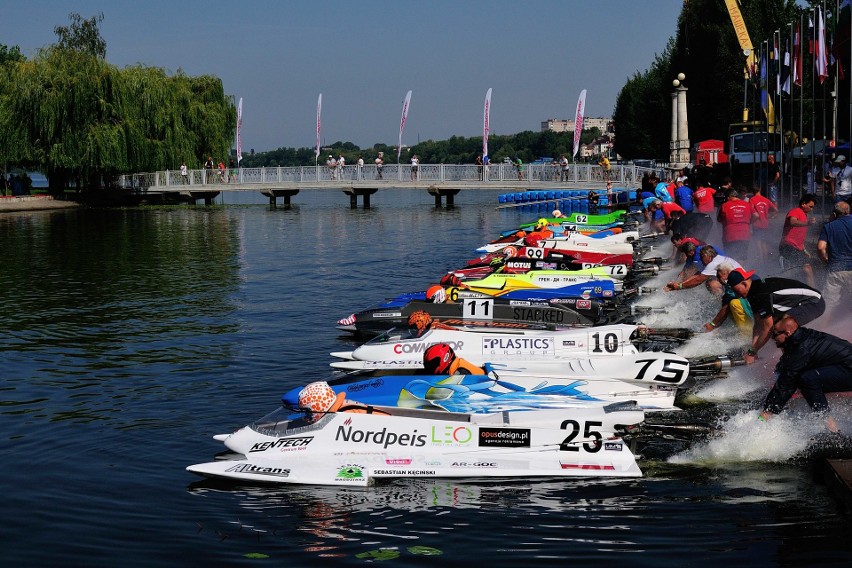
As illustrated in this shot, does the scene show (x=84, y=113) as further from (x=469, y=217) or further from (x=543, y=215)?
(x=543, y=215)

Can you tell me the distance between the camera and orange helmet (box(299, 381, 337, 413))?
12047 millimetres

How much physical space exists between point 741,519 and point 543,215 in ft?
158

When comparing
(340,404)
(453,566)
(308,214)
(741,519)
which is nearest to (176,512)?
(340,404)

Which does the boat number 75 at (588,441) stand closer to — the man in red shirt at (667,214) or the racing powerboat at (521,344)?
the racing powerboat at (521,344)

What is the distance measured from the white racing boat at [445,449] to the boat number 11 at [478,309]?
7.69 meters

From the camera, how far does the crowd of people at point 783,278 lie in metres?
10.7

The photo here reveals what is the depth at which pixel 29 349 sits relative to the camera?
1997cm

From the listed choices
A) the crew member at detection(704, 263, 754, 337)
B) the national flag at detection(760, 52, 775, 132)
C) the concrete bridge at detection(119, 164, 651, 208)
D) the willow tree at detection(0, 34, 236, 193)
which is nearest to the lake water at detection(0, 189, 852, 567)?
the crew member at detection(704, 263, 754, 337)

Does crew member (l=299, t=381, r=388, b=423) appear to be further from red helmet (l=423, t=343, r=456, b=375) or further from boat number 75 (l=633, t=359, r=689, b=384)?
boat number 75 (l=633, t=359, r=689, b=384)

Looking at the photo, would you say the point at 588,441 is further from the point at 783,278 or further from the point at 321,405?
the point at 783,278

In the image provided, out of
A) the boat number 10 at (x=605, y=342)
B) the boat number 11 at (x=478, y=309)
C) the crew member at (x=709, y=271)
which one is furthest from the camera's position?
the boat number 11 at (x=478, y=309)

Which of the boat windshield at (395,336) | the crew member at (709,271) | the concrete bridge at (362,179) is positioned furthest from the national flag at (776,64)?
the concrete bridge at (362,179)

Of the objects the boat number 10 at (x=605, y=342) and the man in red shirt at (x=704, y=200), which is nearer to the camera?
the boat number 10 at (x=605, y=342)

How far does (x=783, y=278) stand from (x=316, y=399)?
241 inches
